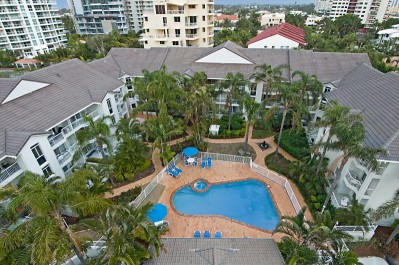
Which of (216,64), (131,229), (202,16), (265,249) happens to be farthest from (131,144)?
(202,16)

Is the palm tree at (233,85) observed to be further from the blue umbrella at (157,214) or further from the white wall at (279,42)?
the white wall at (279,42)

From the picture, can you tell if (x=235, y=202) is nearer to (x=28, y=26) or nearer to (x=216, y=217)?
(x=216, y=217)

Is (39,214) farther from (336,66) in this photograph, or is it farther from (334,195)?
(336,66)

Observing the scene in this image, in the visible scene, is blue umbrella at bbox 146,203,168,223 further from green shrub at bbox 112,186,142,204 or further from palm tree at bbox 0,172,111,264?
palm tree at bbox 0,172,111,264

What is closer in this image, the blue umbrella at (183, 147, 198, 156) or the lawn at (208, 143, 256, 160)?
Answer: the blue umbrella at (183, 147, 198, 156)

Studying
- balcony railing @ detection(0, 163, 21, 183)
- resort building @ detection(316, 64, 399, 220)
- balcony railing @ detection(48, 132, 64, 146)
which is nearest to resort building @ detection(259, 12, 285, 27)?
resort building @ detection(316, 64, 399, 220)

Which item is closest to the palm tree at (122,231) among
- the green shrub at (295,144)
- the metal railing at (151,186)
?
the metal railing at (151,186)

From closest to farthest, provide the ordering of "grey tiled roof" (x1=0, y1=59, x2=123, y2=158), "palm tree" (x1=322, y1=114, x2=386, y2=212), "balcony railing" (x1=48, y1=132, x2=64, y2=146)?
"palm tree" (x1=322, y1=114, x2=386, y2=212), "grey tiled roof" (x1=0, y1=59, x2=123, y2=158), "balcony railing" (x1=48, y1=132, x2=64, y2=146)
